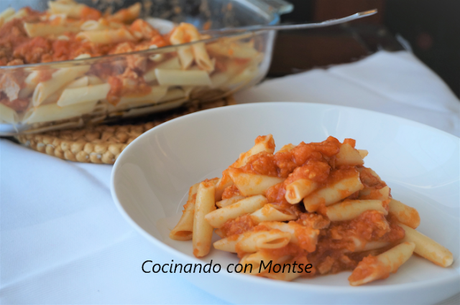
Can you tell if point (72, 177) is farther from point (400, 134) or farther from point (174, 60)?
point (400, 134)

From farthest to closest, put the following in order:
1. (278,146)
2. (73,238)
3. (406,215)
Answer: (278,146) < (73,238) < (406,215)

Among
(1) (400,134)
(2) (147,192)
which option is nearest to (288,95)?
(1) (400,134)

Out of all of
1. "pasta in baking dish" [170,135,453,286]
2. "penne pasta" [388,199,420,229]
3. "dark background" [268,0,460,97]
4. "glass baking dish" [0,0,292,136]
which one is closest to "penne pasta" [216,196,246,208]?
"pasta in baking dish" [170,135,453,286]

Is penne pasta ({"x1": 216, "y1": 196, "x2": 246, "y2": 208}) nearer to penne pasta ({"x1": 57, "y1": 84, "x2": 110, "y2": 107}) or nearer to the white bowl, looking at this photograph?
the white bowl

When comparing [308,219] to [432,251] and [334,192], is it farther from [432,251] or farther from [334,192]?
[432,251]

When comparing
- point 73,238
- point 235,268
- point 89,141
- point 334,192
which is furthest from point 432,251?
point 89,141
